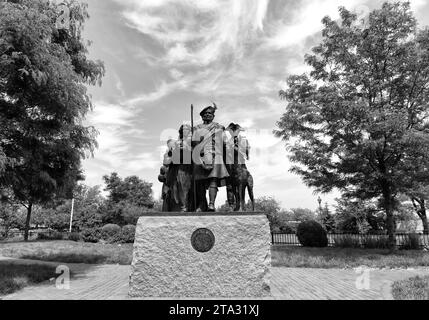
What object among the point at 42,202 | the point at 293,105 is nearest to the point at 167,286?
the point at 42,202

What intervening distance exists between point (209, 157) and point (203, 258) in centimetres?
219

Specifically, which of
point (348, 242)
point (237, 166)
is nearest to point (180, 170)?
point (237, 166)

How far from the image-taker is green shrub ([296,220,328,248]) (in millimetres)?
18281

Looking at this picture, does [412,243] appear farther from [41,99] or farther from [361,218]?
[41,99]

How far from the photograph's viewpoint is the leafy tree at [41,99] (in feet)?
26.1

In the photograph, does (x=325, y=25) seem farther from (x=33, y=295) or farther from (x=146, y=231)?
(x=33, y=295)

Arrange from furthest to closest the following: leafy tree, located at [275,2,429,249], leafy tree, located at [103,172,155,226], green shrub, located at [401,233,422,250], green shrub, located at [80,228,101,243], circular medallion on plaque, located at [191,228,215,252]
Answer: leafy tree, located at [103,172,155,226] → green shrub, located at [80,228,101,243] → green shrub, located at [401,233,422,250] → leafy tree, located at [275,2,429,249] → circular medallion on plaque, located at [191,228,215,252]

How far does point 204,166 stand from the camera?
24.1ft

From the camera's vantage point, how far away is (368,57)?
47.8 feet

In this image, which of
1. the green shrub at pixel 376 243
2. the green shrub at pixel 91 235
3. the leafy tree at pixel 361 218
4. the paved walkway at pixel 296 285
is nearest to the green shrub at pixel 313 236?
the green shrub at pixel 376 243

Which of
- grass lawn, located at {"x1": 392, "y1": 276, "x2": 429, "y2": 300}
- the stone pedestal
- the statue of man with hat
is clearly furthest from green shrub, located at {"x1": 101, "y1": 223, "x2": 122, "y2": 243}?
grass lawn, located at {"x1": 392, "y1": 276, "x2": 429, "y2": 300}

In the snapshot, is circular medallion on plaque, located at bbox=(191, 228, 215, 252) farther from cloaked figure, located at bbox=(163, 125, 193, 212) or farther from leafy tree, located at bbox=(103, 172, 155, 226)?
leafy tree, located at bbox=(103, 172, 155, 226)

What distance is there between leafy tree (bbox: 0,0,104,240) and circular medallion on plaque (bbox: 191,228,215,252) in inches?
185
